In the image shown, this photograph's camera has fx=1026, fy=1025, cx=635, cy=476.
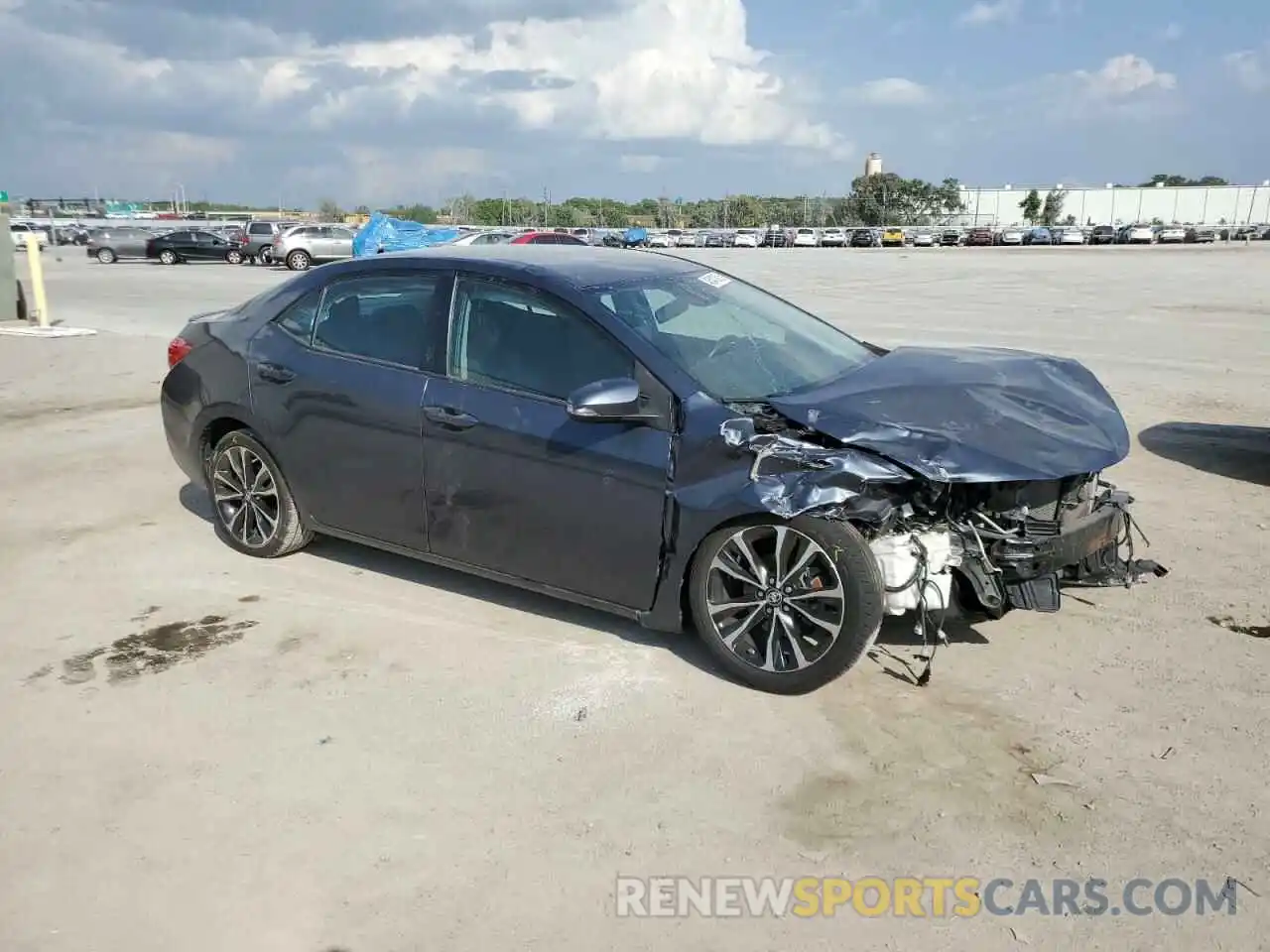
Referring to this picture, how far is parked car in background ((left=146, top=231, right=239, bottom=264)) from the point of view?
39625 millimetres

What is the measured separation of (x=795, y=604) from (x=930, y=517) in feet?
2.11

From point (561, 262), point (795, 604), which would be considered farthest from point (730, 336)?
point (795, 604)

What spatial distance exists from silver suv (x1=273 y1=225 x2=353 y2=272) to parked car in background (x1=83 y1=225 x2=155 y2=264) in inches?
375

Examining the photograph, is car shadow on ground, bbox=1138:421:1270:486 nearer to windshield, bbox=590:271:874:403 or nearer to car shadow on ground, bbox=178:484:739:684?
windshield, bbox=590:271:874:403

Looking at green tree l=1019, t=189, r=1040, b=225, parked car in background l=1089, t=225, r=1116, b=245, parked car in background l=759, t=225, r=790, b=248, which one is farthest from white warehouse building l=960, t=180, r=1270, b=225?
parked car in background l=759, t=225, r=790, b=248

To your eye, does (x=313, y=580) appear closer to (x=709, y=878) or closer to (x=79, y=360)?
(x=709, y=878)

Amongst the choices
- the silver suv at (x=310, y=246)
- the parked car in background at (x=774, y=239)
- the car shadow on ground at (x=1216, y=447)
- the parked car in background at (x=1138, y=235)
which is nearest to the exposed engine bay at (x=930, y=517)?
the car shadow on ground at (x=1216, y=447)

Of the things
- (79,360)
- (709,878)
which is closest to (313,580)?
(709,878)

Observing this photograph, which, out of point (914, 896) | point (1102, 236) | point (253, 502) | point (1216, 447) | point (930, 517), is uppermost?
point (930, 517)

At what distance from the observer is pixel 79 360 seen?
1281 cm

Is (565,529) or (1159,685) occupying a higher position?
(565,529)

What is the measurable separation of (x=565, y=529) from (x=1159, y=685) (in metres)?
2.46

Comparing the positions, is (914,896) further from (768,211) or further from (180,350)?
(768,211)

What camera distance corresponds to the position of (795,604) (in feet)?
12.9
